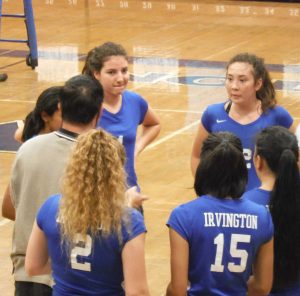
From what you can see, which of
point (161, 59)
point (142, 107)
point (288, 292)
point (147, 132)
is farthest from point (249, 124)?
point (161, 59)

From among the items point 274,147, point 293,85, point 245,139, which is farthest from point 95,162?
point 293,85

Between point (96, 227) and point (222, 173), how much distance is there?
606 mm

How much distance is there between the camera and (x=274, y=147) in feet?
14.0

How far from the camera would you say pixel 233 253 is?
13.1 ft

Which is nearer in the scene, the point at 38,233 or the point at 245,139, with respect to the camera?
the point at 38,233

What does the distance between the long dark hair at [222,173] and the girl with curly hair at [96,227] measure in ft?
1.30

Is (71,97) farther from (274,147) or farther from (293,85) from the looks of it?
(293,85)

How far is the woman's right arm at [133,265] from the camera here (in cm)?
367

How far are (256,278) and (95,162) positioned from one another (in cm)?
89

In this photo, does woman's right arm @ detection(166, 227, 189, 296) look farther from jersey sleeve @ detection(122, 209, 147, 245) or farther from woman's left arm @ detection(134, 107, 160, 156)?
woman's left arm @ detection(134, 107, 160, 156)

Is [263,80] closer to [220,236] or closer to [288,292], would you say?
[288,292]

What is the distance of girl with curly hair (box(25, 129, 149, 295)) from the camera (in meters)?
3.68

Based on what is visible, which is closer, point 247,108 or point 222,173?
point 222,173

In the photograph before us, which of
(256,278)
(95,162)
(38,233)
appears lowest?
(256,278)
